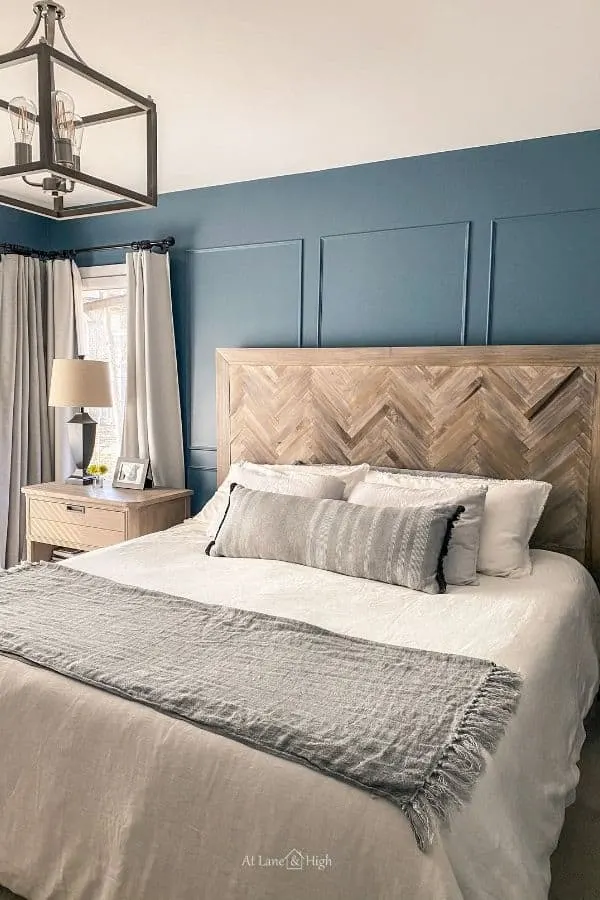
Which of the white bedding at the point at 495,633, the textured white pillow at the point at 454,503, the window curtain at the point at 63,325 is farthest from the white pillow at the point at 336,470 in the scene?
the window curtain at the point at 63,325

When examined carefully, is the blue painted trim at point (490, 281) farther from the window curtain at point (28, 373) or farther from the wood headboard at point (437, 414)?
the window curtain at point (28, 373)

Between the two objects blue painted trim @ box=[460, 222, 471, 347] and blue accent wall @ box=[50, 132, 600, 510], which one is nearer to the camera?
blue accent wall @ box=[50, 132, 600, 510]

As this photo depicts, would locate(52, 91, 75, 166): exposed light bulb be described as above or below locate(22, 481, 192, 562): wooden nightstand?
above

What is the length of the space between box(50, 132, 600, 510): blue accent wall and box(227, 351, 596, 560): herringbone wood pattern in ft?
0.71

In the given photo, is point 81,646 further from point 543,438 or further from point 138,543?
point 543,438

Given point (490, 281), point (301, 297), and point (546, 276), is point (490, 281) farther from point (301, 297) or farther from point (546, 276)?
point (301, 297)

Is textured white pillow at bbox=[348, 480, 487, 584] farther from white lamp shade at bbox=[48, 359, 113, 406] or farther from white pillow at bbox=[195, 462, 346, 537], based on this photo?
white lamp shade at bbox=[48, 359, 113, 406]

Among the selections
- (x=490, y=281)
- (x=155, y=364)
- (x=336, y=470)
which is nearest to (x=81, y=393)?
(x=155, y=364)

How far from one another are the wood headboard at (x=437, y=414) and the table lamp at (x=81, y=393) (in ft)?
2.27

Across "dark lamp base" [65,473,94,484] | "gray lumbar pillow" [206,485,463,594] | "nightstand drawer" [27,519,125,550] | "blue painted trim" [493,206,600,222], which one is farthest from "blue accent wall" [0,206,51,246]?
"blue painted trim" [493,206,600,222]

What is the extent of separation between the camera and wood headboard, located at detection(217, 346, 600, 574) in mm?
3070

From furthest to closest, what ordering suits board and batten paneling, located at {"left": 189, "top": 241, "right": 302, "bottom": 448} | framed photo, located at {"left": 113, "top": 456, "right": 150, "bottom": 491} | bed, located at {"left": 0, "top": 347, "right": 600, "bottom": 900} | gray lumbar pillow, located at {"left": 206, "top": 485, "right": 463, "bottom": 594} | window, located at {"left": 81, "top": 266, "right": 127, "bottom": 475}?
window, located at {"left": 81, "top": 266, "right": 127, "bottom": 475}, framed photo, located at {"left": 113, "top": 456, "right": 150, "bottom": 491}, board and batten paneling, located at {"left": 189, "top": 241, "right": 302, "bottom": 448}, gray lumbar pillow, located at {"left": 206, "top": 485, "right": 463, "bottom": 594}, bed, located at {"left": 0, "top": 347, "right": 600, "bottom": 900}

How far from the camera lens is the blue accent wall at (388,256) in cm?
313

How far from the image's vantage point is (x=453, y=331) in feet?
11.1
